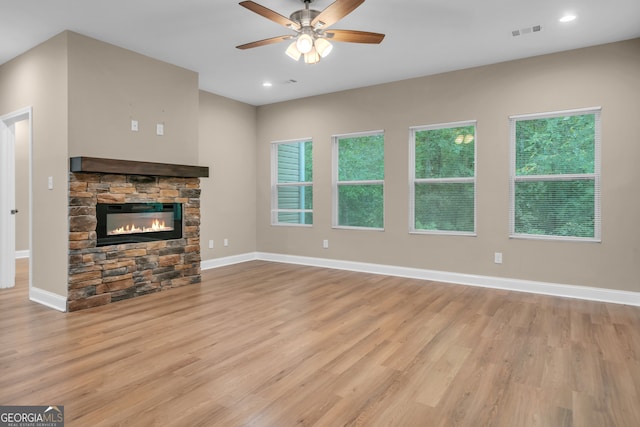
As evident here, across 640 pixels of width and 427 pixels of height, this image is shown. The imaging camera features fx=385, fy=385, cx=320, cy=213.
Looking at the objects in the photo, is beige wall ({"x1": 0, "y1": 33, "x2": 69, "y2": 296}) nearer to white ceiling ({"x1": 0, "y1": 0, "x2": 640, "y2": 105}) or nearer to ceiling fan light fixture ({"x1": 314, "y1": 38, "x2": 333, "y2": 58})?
white ceiling ({"x1": 0, "y1": 0, "x2": 640, "y2": 105})

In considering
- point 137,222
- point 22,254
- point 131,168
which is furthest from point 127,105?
point 22,254

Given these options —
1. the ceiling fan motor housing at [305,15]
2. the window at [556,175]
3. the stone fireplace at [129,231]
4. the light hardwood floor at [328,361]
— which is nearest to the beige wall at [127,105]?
the stone fireplace at [129,231]

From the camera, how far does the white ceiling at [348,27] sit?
329 centimetres

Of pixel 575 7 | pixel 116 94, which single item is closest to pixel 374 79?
pixel 575 7

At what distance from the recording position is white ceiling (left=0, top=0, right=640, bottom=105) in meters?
3.29

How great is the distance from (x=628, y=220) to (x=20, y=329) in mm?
5824

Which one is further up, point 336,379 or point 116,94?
point 116,94

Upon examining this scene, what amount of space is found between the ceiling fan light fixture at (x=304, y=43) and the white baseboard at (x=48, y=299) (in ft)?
10.6

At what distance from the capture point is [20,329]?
3201mm

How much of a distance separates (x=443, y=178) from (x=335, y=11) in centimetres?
297

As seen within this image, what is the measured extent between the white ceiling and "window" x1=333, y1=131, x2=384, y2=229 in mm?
1091

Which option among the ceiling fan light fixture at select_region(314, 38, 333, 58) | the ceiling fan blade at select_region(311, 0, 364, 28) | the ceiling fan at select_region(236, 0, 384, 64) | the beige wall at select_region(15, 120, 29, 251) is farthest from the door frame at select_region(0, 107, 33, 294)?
the ceiling fan blade at select_region(311, 0, 364, 28)

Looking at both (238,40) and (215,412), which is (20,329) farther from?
(238,40)

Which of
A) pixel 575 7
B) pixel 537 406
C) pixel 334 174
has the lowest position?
pixel 537 406
